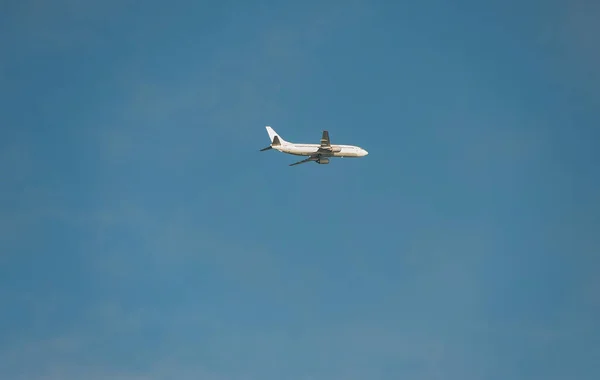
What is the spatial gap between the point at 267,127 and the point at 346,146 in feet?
46.7

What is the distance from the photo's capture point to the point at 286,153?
516 ft

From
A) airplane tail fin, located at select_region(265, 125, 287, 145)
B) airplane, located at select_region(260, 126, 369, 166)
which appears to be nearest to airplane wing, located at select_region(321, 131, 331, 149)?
airplane, located at select_region(260, 126, 369, 166)

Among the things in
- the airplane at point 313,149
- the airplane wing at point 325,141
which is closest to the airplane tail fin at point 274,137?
the airplane at point 313,149

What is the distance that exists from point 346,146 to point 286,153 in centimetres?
1312

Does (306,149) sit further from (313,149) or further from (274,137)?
(274,137)

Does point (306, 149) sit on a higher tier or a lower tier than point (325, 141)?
lower

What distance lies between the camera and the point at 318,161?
160 m

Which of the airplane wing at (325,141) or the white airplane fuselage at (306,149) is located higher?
the airplane wing at (325,141)

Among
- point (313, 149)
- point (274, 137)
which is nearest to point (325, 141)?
point (313, 149)

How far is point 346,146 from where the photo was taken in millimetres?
165250

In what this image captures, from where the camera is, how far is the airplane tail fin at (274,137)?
155 m

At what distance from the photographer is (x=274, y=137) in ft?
506

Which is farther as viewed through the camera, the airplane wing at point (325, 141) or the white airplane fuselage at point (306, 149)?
the white airplane fuselage at point (306, 149)

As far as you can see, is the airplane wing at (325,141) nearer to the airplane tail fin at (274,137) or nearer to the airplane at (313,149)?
the airplane at (313,149)
